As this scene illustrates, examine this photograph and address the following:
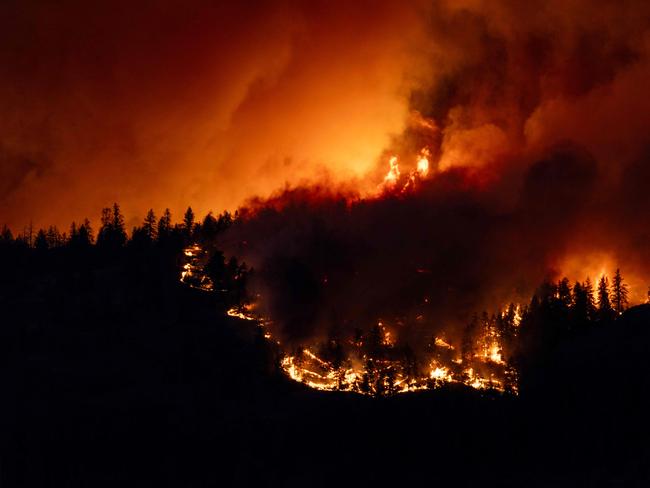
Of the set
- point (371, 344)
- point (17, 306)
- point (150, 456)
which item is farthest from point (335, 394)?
point (17, 306)

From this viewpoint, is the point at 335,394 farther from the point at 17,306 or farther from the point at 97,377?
the point at 17,306

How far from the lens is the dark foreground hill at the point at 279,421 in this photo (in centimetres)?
14200

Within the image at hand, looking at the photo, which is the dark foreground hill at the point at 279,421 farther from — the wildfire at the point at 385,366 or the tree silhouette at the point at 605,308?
the tree silhouette at the point at 605,308

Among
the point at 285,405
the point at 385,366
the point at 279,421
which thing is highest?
the point at 385,366

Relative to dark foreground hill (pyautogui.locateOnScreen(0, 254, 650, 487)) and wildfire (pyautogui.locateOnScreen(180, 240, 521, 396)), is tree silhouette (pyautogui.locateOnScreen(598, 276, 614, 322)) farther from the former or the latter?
wildfire (pyautogui.locateOnScreen(180, 240, 521, 396))

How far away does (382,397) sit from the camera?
532 feet

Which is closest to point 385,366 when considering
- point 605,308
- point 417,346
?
point 417,346

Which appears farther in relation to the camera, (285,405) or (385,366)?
(385,366)

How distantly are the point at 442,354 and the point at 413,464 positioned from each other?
145 ft

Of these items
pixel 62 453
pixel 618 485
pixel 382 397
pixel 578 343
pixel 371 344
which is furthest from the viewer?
pixel 371 344

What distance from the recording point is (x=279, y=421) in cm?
15325

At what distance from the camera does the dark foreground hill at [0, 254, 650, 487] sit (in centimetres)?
14200

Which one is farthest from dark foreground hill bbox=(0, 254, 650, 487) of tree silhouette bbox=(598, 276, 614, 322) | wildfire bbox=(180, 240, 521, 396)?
tree silhouette bbox=(598, 276, 614, 322)

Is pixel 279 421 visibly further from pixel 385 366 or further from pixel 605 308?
pixel 605 308
